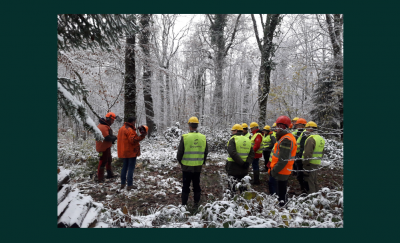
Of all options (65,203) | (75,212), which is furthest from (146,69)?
(75,212)

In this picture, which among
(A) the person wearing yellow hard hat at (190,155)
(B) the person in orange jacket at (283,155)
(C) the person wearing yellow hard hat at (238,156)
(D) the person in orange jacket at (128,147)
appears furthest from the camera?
(D) the person in orange jacket at (128,147)

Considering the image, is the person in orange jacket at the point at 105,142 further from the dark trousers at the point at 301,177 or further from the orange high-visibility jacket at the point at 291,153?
the dark trousers at the point at 301,177

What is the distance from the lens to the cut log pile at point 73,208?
8.05 feet

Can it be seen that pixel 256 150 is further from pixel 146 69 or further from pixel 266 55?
pixel 146 69

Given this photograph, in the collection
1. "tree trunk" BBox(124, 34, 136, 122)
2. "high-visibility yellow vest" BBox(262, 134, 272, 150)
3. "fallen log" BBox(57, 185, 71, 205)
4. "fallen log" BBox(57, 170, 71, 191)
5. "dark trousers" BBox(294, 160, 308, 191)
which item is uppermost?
"tree trunk" BBox(124, 34, 136, 122)

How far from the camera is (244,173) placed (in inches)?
174

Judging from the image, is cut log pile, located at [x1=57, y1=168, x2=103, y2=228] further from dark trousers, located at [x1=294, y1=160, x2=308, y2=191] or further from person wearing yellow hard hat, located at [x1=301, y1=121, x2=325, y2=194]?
dark trousers, located at [x1=294, y1=160, x2=308, y2=191]

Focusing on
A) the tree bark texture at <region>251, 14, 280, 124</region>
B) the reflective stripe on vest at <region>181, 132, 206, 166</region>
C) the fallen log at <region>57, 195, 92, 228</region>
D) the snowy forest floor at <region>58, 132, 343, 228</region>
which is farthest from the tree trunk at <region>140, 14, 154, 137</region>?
the fallen log at <region>57, 195, 92, 228</region>

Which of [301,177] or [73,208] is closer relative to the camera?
[73,208]

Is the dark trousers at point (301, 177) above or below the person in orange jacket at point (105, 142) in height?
below

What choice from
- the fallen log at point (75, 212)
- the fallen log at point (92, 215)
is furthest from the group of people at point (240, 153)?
the fallen log at point (75, 212)

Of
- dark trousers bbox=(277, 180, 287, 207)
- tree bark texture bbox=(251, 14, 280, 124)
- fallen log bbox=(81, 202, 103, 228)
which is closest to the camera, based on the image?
fallen log bbox=(81, 202, 103, 228)

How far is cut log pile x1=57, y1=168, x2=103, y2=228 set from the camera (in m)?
2.46

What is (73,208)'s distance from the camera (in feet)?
8.73
